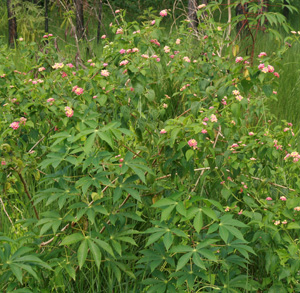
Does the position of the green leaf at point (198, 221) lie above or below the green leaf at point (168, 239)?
above

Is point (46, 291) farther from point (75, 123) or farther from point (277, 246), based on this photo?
point (277, 246)

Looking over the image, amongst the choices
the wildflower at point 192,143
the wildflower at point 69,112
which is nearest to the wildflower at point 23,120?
the wildflower at point 69,112

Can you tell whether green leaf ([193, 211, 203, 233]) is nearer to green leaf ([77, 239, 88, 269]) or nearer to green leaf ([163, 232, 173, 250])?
green leaf ([163, 232, 173, 250])

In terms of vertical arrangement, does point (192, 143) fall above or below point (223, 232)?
above

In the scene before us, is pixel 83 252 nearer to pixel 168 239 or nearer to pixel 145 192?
pixel 168 239

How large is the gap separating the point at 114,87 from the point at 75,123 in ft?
0.93

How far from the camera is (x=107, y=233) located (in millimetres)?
2236

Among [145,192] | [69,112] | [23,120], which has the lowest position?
[145,192]

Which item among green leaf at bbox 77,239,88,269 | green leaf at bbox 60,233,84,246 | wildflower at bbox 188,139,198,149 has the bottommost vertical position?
green leaf at bbox 77,239,88,269

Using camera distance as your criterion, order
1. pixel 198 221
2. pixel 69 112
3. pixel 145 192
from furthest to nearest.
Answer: pixel 145 192 → pixel 69 112 → pixel 198 221

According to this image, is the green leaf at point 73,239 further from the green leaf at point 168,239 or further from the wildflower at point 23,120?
the wildflower at point 23,120

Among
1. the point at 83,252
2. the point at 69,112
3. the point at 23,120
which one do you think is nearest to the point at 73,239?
the point at 83,252

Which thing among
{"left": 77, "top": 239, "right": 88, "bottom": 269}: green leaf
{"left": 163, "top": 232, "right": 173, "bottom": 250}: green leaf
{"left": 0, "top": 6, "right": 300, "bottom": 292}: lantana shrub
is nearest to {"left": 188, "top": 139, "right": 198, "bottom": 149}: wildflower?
{"left": 0, "top": 6, "right": 300, "bottom": 292}: lantana shrub

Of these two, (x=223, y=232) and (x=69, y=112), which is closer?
(x=223, y=232)
